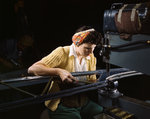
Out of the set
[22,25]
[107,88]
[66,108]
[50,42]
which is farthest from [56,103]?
[22,25]

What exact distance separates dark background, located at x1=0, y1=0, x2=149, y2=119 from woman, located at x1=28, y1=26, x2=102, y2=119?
0.17 meters

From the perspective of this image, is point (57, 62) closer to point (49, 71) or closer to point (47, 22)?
point (49, 71)

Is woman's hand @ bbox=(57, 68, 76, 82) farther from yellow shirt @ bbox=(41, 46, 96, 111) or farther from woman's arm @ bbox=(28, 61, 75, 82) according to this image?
yellow shirt @ bbox=(41, 46, 96, 111)

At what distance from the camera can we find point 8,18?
160 centimetres

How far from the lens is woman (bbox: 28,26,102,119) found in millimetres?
1621

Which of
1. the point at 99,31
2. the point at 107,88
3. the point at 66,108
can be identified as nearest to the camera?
the point at 107,88

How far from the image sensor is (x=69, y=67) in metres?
1.78

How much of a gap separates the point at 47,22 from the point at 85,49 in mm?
528

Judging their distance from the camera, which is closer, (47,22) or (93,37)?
(93,37)

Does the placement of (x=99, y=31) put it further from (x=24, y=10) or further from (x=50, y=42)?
(x=24, y=10)

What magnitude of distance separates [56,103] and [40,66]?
43cm

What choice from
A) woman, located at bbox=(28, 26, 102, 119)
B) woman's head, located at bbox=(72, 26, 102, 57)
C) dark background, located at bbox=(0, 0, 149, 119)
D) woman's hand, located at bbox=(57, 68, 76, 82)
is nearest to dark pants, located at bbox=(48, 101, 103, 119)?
woman, located at bbox=(28, 26, 102, 119)

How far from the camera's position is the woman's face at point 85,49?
172 cm

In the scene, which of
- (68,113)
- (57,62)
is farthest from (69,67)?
(68,113)
